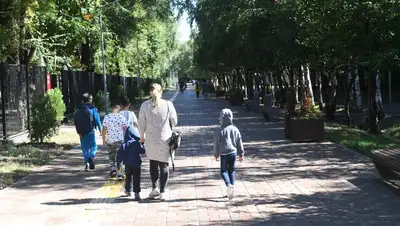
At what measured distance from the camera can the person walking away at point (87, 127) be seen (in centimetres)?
1074

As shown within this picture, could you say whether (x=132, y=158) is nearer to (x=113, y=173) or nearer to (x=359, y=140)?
(x=113, y=173)

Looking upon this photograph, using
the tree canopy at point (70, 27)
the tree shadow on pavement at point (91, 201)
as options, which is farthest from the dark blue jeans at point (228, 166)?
the tree canopy at point (70, 27)

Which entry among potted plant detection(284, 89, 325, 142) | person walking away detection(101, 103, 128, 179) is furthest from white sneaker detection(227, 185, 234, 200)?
potted plant detection(284, 89, 325, 142)

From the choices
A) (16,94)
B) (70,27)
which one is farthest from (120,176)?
(70,27)

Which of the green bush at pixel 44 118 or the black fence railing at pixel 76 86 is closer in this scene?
the green bush at pixel 44 118

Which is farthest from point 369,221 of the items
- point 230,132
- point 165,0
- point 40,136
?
point 165,0

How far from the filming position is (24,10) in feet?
51.6

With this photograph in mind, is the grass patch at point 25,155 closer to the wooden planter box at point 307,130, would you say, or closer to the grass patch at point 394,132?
the wooden planter box at point 307,130

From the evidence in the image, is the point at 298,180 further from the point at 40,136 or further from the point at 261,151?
the point at 40,136

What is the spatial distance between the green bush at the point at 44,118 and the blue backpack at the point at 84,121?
428cm

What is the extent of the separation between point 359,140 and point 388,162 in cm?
695

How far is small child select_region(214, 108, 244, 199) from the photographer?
26.2 ft

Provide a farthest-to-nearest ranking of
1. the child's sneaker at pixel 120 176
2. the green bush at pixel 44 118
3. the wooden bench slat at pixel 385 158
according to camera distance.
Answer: the green bush at pixel 44 118 < the child's sneaker at pixel 120 176 < the wooden bench slat at pixel 385 158

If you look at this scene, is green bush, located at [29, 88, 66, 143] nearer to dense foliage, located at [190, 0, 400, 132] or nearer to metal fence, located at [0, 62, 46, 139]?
metal fence, located at [0, 62, 46, 139]
